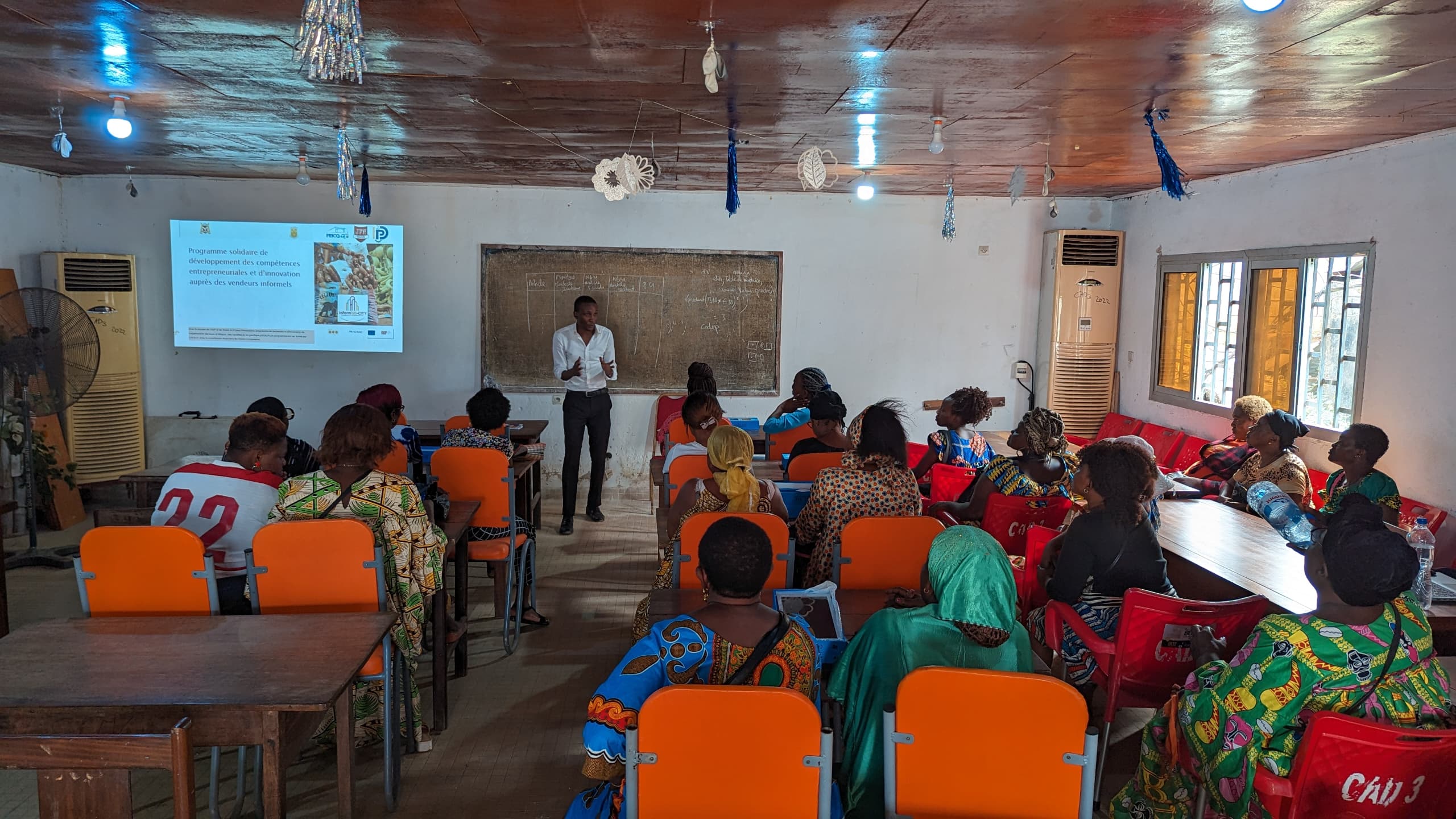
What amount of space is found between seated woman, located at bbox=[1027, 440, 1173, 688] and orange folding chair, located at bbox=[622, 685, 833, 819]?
4.76 feet

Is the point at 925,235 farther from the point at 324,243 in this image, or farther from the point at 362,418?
the point at 362,418

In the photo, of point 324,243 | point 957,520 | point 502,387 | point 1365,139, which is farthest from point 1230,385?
point 324,243

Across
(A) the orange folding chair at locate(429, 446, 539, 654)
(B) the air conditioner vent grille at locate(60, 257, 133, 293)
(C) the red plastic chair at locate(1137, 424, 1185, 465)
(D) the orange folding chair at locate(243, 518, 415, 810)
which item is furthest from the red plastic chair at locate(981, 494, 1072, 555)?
(B) the air conditioner vent grille at locate(60, 257, 133, 293)

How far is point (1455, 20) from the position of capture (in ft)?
8.83

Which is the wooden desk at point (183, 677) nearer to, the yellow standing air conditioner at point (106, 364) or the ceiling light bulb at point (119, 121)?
the ceiling light bulb at point (119, 121)

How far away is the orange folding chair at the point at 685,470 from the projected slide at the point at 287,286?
3.78m

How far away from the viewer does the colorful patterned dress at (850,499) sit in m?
3.35

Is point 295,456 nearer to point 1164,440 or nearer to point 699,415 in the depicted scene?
point 699,415

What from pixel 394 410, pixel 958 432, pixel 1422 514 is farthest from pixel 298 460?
pixel 1422 514

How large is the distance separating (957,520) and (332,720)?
261cm

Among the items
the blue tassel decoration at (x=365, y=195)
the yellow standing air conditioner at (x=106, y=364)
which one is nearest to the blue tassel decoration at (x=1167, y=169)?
the blue tassel decoration at (x=365, y=195)

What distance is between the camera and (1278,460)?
4703 mm

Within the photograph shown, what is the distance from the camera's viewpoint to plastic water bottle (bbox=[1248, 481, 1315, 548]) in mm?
3527

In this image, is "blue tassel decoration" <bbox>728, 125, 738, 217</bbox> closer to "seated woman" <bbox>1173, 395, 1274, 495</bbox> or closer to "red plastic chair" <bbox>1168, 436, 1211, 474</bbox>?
"seated woman" <bbox>1173, 395, 1274, 495</bbox>
